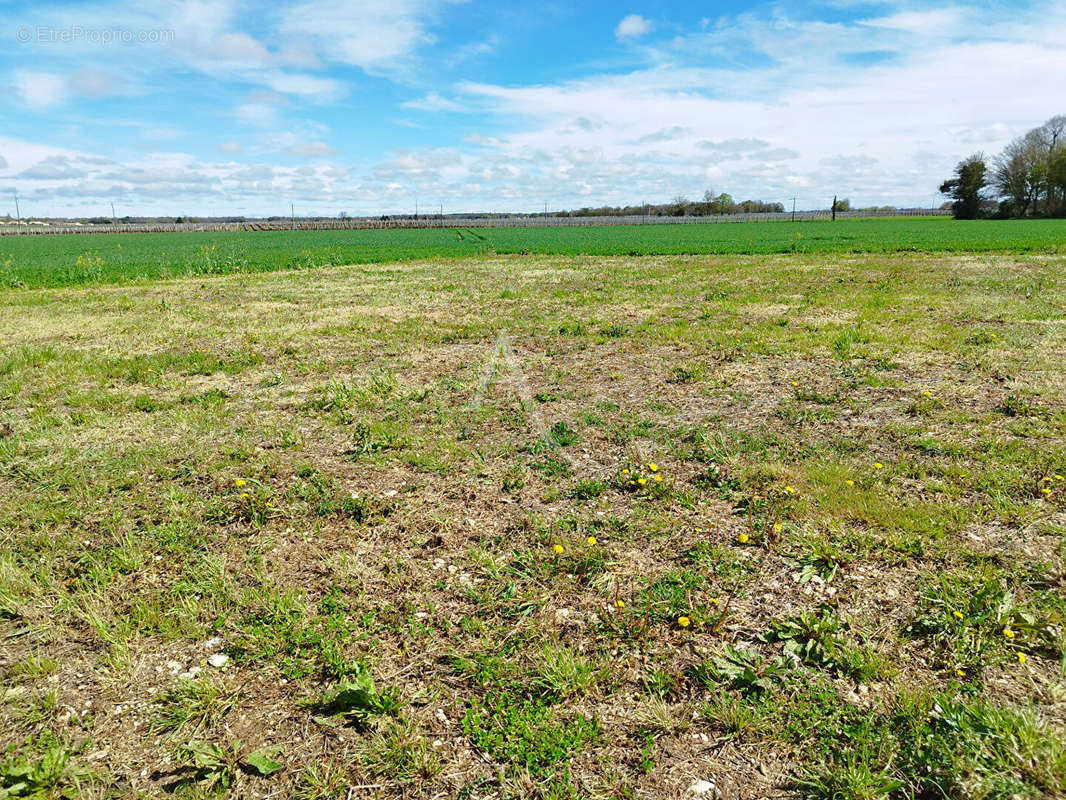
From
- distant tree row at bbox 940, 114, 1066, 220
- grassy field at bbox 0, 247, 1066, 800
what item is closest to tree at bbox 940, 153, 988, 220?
distant tree row at bbox 940, 114, 1066, 220

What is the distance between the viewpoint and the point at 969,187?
257 ft

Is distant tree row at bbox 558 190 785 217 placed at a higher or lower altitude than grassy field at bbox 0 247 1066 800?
higher

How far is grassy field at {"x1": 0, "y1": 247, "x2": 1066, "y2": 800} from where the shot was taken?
2.70 meters

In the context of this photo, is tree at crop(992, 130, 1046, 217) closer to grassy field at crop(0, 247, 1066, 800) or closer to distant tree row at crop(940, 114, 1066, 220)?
distant tree row at crop(940, 114, 1066, 220)

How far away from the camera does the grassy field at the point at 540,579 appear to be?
2.70 metres

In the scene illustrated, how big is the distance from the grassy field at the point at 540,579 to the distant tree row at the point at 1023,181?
285 ft

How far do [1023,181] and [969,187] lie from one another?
238 inches

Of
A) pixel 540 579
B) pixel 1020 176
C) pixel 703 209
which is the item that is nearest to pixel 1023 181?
pixel 1020 176

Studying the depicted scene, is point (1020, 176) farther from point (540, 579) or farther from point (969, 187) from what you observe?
point (540, 579)

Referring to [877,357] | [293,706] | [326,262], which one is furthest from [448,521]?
[326,262]

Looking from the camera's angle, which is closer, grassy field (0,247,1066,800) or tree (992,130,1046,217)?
grassy field (0,247,1066,800)

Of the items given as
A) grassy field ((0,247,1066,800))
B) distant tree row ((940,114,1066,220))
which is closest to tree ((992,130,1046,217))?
distant tree row ((940,114,1066,220))

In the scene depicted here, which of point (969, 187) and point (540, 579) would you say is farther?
point (969, 187)

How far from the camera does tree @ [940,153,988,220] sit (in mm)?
77250
